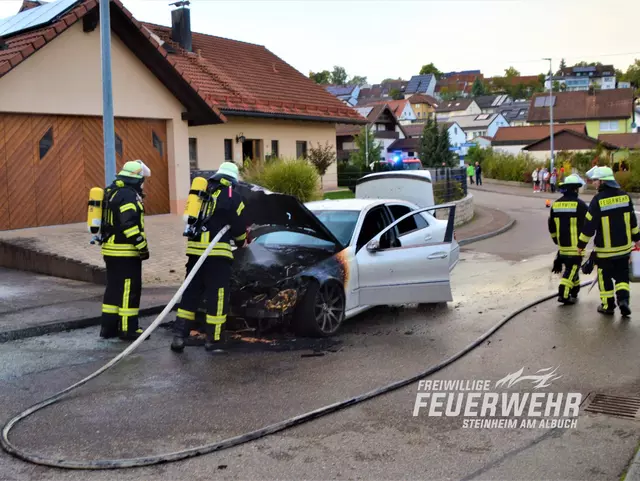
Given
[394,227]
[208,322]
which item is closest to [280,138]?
[394,227]

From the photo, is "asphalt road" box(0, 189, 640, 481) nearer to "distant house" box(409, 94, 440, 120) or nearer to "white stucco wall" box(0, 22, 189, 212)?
"white stucco wall" box(0, 22, 189, 212)

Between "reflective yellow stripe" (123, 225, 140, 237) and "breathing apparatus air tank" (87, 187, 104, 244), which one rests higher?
"breathing apparatus air tank" (87, 187, 104, 244)

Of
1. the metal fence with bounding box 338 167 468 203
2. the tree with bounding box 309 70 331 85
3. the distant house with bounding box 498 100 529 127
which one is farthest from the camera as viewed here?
the tree with bounding box 309 70 331 85

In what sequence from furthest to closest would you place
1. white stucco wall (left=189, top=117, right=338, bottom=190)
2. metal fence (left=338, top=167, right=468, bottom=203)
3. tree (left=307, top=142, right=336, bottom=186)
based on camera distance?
tree (left=307, top=142, right=336, bottom=186) → white stucco wall (left=189, top=117, right=338, bottom=190) → metal fence (left=338, top=167, right=468, bottom=203)

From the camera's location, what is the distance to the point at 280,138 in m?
26.7

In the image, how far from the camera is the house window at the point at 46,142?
14328 mm

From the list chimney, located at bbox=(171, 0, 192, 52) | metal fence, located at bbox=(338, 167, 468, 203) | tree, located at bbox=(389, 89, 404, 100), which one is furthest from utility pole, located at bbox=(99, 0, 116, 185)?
tree, located at bbox=(389, 89, 404, 100)

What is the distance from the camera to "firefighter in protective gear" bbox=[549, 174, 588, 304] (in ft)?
29.6

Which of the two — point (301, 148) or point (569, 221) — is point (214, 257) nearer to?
point (569, 221)

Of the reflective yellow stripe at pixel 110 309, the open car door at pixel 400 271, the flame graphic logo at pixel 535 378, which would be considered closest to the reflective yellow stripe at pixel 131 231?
the reflective yellow stripe at pixel 110 309

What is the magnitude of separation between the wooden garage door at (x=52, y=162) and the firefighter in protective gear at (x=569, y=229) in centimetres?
1010

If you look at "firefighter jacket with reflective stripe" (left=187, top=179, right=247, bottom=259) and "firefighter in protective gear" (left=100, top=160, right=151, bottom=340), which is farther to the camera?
"firefighter in protective gear" (left=100, top=160, right=151, bottom=340)

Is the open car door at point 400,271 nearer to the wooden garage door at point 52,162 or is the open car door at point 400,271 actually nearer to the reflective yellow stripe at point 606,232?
the reflective yellow stripe at point 606,232

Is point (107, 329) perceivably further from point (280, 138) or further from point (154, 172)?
point (280, 138)
